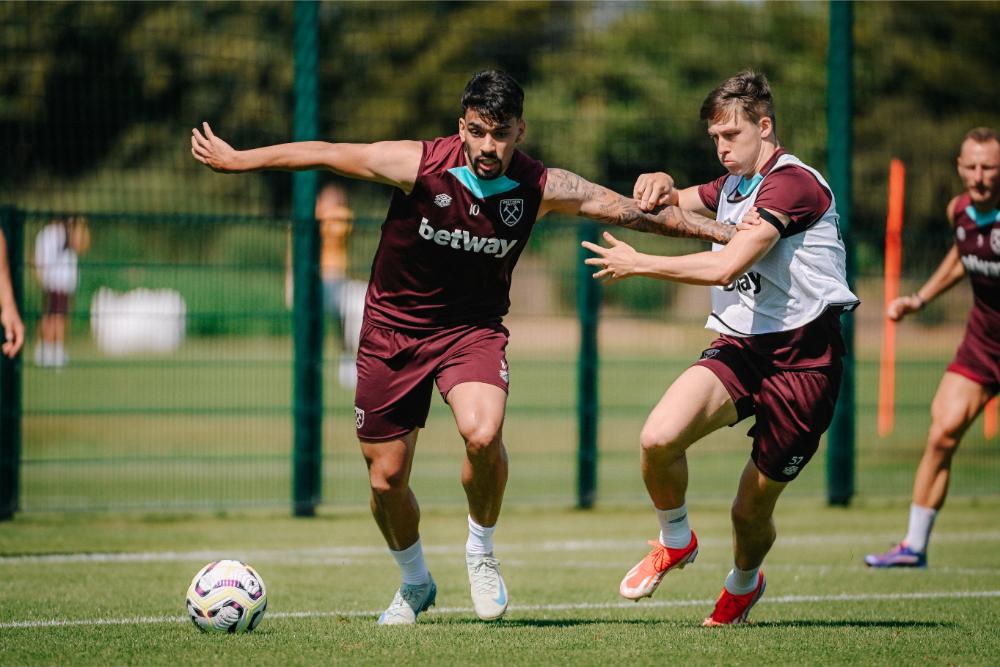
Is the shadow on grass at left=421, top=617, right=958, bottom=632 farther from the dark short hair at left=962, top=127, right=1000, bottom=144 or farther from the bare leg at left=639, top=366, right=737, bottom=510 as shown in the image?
the dark short hair at left=962, top=127, right=1000, bottom=144

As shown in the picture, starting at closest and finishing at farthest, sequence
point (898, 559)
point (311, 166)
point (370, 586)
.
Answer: point (311, 166) < point (370, 586) < point (898, 559)

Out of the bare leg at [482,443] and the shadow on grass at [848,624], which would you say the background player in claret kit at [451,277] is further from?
the shadow on grass at [848,624]

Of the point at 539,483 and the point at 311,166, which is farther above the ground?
the point at 311,166

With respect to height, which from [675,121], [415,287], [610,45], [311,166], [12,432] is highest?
[610,45]

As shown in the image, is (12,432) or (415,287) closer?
(415,287)

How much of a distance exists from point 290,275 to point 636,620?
19.4ft

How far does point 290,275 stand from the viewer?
11.5 metres

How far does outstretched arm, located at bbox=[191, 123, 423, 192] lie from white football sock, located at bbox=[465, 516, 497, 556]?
166 cm

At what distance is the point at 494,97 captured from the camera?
589 cm

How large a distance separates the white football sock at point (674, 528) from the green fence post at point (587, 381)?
5.60 meters

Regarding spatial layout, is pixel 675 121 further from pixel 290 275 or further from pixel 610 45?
pixel 290 275

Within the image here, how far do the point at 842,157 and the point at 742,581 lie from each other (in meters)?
6.77

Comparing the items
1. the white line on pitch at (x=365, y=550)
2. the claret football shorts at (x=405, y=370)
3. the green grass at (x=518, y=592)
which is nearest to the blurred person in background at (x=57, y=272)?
the green grass at (x=518, y=592)

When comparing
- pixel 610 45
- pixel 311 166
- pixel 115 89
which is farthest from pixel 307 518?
pixel 610 45
